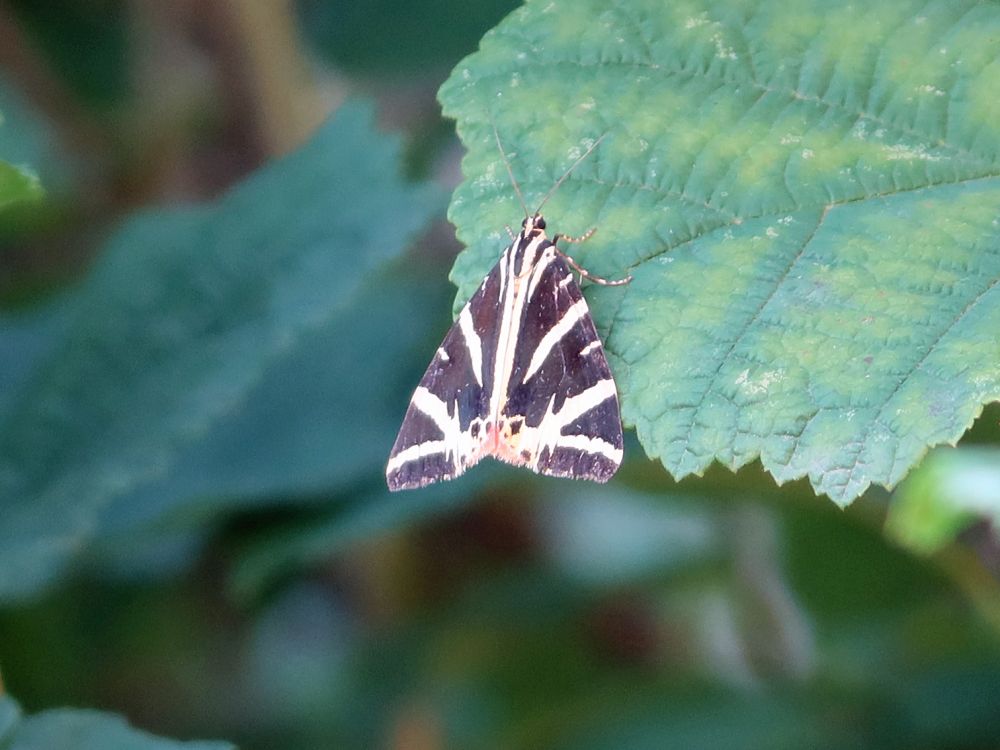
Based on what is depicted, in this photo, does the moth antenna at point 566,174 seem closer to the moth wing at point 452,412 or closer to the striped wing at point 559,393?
the striped wing at point 559,393

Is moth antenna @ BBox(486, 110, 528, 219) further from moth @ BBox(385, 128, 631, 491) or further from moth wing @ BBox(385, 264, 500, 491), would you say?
moth wing @ BBox(385, 264, 500, 491)

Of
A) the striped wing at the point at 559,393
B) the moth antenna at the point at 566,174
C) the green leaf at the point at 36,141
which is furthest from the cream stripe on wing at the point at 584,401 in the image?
the green leaf at the point at 36,141

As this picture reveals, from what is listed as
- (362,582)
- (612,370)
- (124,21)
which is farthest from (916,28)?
(124,21)

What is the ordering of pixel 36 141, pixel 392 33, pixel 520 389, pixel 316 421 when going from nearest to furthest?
pixel 520 389 < pixel 316 421 < pixel 392 33 < pixel 36 141

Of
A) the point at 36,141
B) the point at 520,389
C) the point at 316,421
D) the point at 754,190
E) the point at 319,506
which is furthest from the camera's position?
the point at 36,141

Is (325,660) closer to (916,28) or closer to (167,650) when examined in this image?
(167,650)

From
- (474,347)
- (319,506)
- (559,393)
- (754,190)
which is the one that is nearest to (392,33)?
(319,506)

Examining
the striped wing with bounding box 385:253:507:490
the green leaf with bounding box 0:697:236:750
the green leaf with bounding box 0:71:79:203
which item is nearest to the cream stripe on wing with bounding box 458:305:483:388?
the striped wing with bounding box 385:253:507:490

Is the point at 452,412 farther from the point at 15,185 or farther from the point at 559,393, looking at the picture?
the point at 15,185
